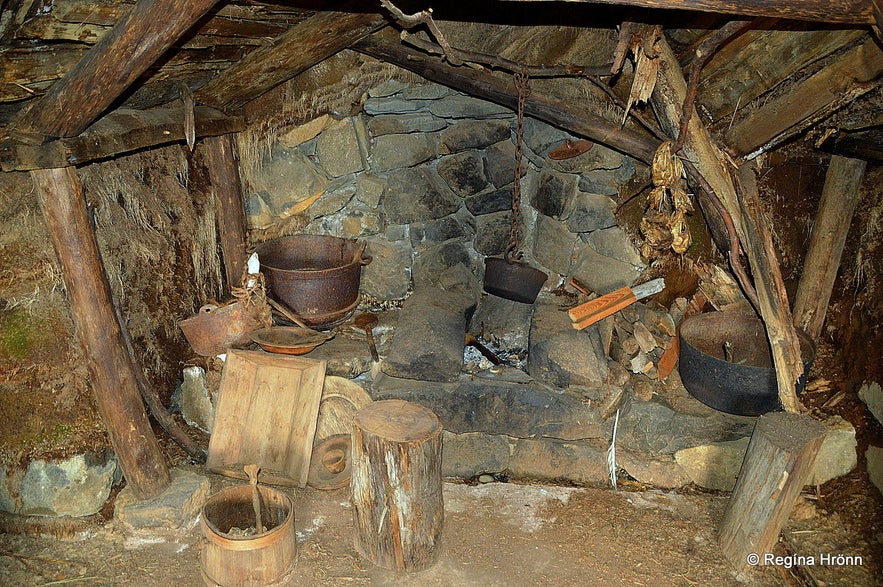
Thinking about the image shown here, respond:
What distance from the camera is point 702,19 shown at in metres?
2.71

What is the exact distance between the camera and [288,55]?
3279 millimetres

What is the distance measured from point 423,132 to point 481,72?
724 mm

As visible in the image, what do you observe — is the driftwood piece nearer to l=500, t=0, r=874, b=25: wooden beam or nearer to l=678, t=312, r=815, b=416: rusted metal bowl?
l=678, t=312, r=815, b=416: rusted metal bowl

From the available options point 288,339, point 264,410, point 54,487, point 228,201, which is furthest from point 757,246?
point 54,487

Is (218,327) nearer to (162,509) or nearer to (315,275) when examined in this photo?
(315,275)

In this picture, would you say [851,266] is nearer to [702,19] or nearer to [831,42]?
[831,42]

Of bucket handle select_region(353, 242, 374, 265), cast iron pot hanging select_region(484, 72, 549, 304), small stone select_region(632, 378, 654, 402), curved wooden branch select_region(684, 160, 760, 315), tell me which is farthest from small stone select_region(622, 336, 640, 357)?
bucket handle select_region(353, 242, 374, 265)

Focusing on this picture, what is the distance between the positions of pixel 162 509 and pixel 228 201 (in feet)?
5.73

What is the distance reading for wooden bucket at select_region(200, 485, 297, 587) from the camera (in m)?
2.60

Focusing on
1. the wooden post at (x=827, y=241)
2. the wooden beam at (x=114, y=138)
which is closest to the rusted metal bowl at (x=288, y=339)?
the wooden beam at (x=114, y=138)

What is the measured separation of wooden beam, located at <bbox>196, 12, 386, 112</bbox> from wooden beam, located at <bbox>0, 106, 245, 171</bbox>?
0.15m

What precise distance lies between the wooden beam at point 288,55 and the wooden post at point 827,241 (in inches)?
100

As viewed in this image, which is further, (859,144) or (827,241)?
(827,241)

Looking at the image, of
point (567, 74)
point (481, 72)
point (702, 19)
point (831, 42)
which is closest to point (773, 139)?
point (831, 42)
